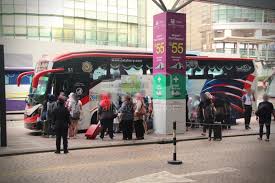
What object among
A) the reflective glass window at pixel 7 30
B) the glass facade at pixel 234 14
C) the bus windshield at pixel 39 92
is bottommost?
the bus windshield at pixel 39 92

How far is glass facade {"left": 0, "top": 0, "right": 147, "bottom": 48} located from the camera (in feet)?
139

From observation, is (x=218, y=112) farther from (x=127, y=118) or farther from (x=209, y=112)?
(x=127, y=118)

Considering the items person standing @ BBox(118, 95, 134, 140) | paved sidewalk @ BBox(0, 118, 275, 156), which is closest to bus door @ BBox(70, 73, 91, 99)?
paved sidewalk @ BBox(0, 118, 275, 156)

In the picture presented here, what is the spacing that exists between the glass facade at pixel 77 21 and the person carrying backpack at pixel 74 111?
2754 centimetres

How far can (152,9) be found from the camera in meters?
54.6

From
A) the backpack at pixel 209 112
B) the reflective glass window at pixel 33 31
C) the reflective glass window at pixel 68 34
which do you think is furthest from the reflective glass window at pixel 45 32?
the backpack at pixel 209 112

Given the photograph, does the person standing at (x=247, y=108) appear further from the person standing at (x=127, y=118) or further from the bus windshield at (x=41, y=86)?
the bus windshield at (x=41, y=86)

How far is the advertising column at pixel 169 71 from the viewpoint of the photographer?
53.4ft

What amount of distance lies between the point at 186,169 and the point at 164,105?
253 inches

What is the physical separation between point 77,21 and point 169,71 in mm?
31990

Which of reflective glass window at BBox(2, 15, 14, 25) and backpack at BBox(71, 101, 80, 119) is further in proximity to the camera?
reflective glass window at BBox(2, 15, 14, 25)

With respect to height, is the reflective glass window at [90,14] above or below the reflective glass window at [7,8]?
above

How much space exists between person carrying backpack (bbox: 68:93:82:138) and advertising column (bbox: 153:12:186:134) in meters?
3.00

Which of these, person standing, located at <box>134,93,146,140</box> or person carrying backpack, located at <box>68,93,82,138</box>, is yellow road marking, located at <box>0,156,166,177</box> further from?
person carrying backpack, located at <box>68,93,82,138</box>
